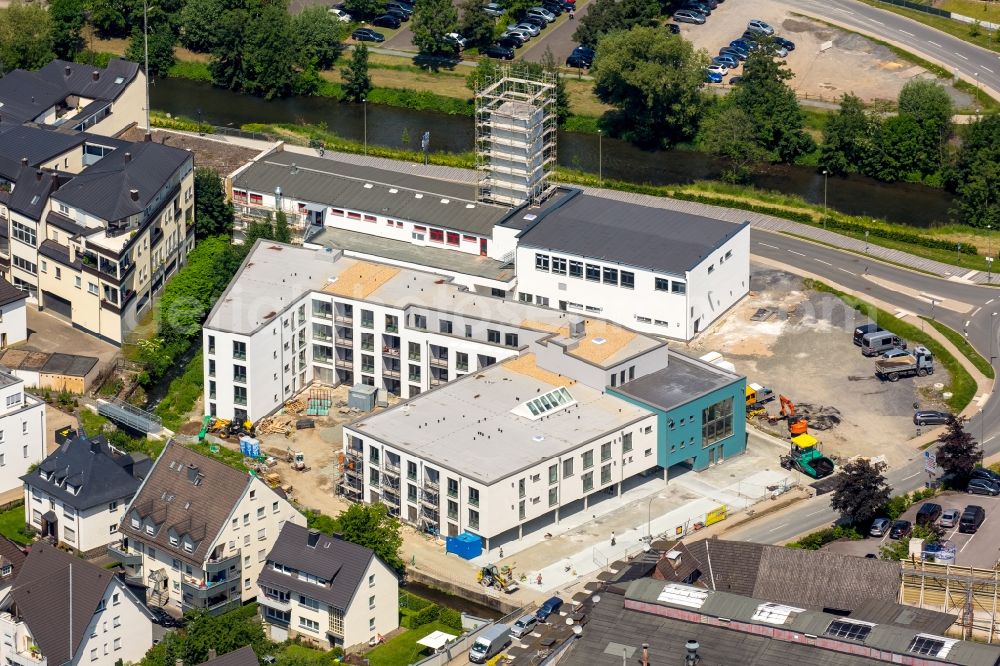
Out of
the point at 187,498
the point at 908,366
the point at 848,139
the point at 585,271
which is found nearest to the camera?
the point at 187,498

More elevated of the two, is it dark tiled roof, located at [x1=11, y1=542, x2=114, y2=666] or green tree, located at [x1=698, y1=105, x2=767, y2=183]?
green tree, located at [x1=698, y1=105, x2=767, y2=183]

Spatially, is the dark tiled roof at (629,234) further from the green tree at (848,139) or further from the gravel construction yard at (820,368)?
the green tree at (848,139)

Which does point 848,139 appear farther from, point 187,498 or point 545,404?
point 187,498

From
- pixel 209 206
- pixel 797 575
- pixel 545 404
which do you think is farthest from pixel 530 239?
pixel 797 575

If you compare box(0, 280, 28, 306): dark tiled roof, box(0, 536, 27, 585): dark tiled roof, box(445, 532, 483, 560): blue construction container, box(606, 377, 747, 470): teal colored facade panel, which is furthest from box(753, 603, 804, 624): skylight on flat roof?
box(0, 280, 28, 306): dark tiled roof

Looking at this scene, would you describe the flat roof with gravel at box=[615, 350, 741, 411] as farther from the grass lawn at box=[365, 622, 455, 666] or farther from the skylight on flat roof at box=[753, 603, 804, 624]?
the skylight on flat roof at box=[753, 603, 804, 624]

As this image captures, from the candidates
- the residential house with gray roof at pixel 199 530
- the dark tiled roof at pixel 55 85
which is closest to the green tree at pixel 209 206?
the dark tiled roof at pixel 55 85
